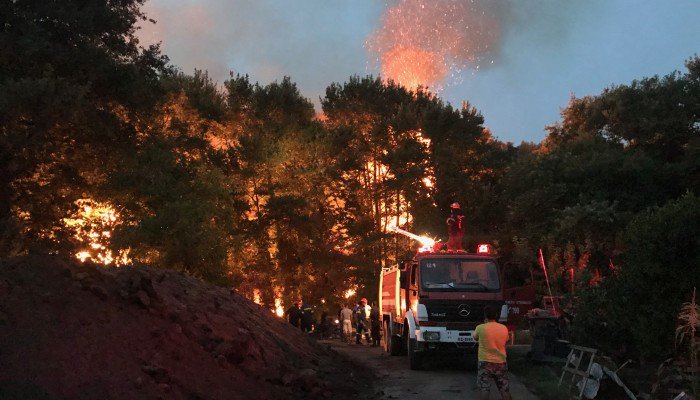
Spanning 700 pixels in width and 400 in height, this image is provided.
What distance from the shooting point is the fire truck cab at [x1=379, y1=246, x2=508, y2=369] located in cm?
1820

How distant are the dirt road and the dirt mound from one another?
34.0 inches

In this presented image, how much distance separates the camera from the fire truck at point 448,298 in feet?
59.8

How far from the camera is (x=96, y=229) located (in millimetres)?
32031

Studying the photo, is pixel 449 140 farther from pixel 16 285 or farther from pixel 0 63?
pixel 16 285

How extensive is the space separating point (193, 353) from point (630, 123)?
3067cm

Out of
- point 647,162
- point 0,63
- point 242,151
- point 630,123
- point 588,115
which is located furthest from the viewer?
point 242,151

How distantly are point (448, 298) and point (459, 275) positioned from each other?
0.83 metres

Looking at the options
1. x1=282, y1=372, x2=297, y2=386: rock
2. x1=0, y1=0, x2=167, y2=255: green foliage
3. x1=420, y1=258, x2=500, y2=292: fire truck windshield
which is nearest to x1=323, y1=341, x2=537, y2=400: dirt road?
x1=282, y1=372, x2=297, y2=386: rock

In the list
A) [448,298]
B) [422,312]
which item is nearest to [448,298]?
[448,298]

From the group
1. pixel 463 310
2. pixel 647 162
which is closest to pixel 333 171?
pixel 647 162

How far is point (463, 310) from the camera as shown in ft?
59.9

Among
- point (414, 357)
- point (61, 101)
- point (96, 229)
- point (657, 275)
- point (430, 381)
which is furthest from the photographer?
point (96, 229)

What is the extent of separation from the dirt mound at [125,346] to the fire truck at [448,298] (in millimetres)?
2608

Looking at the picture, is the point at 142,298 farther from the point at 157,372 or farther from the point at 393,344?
the point at 393,344
